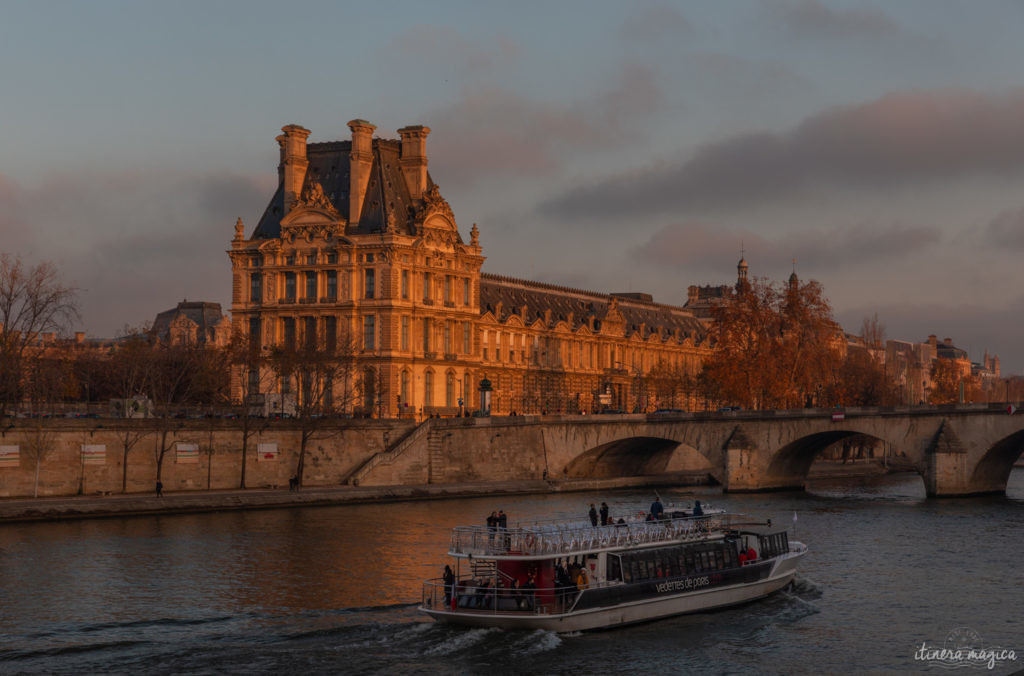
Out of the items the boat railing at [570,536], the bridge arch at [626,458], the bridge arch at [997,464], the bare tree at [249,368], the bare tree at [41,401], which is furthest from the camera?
the bare tree at [249,368]

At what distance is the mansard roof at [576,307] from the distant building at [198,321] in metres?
44.5

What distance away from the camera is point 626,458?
115m

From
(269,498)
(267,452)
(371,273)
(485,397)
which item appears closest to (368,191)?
(371,273)

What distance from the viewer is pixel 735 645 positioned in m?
43.7

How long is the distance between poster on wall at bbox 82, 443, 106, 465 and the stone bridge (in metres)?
18.4

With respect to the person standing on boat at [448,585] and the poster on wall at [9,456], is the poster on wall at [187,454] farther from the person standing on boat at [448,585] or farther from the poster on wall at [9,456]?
the person standing on boat at [448,585]

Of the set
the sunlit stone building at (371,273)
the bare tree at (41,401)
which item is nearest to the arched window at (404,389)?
the sunlit stone building at (371,273)

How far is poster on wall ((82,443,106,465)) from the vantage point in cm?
8044

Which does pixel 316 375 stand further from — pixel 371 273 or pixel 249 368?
pixel 371 273

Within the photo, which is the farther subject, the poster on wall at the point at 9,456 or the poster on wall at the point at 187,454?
the poster on wall at the point at 187,454

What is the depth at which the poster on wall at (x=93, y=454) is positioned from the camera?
8044cm

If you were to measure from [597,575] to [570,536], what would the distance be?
1.68 metres

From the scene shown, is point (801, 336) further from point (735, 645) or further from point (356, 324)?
point (735, 645)

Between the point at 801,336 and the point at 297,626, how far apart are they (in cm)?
8839
